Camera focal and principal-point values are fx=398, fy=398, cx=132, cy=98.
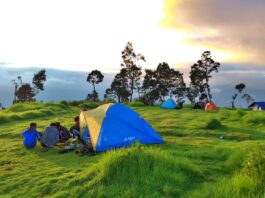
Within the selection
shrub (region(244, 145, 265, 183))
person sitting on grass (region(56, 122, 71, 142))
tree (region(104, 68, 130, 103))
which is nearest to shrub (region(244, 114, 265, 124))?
person sitting on grass (region(56, 122, 71, 142))

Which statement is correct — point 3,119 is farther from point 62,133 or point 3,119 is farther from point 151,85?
point 151,85

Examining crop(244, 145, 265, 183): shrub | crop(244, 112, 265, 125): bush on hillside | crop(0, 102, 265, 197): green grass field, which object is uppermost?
crop(244, 112, 265, 125): bush on hillside

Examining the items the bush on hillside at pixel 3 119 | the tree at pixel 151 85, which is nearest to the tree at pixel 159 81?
the tree at pixel 151 85

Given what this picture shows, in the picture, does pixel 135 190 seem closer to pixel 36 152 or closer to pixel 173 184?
pixel 173 184

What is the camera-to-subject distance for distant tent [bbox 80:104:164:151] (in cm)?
1700

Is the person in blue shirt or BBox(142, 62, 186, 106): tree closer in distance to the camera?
the person in blue shirt

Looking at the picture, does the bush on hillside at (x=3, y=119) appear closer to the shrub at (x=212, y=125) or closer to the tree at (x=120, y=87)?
the shrub at (x=212, y=125)

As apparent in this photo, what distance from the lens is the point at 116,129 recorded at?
57.0 ft

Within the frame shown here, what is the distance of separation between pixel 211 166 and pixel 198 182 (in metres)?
1.89

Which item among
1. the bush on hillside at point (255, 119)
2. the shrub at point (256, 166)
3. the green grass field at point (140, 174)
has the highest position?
the bush on hillside at point (255, 119)

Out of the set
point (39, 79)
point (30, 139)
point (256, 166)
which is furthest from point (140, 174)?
point (39, 79)

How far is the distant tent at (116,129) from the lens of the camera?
55.8 feet

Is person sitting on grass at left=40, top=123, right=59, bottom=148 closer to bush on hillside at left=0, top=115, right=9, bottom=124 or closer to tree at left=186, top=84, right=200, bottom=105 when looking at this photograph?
bush on hillside at left=0, top=115, right=9, bottom=124

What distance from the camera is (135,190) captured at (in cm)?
1059
